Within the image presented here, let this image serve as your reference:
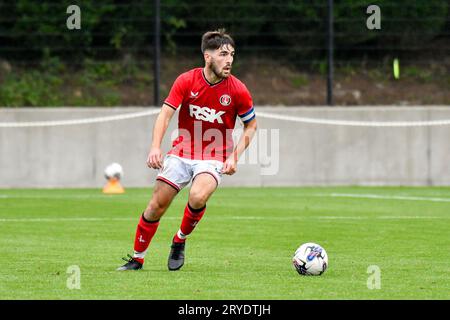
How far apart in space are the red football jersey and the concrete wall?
36.3ft

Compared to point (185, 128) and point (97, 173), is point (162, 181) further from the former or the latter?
point (97, 173)

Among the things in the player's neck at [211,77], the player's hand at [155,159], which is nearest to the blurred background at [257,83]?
the player's neck at [211,77]

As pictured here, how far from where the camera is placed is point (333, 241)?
13227 millimetres

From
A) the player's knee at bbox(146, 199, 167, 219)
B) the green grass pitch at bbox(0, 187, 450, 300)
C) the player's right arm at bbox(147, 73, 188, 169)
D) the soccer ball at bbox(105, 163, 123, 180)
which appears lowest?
the green grass pitch at bbox(0, 187, 450, 300)

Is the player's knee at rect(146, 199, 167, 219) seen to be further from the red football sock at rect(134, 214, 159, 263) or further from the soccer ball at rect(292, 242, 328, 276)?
the soccer ball at rect(292, 242, 328, 276)

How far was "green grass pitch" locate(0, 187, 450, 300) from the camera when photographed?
9133mm

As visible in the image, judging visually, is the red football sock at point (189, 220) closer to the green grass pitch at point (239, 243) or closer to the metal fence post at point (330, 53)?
the green grass pitch at point (239, 243)

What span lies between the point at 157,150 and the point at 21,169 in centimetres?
1196

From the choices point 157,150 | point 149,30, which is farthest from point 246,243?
point 149,30

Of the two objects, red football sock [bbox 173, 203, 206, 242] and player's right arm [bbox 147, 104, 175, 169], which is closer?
player's right arm [bbox 147, 104, 175, 169]

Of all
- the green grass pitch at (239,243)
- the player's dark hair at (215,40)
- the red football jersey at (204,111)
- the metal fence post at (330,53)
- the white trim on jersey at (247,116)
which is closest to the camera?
the green grass pitch at (239,243)

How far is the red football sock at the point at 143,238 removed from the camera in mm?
10578

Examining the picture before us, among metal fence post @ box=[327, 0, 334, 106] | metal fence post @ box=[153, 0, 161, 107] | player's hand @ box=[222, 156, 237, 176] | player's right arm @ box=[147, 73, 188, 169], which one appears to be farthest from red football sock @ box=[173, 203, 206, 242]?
metal fence post @ box=[327, 0, 334, 106]

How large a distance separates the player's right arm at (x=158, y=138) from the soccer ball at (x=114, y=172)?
1001 cm
